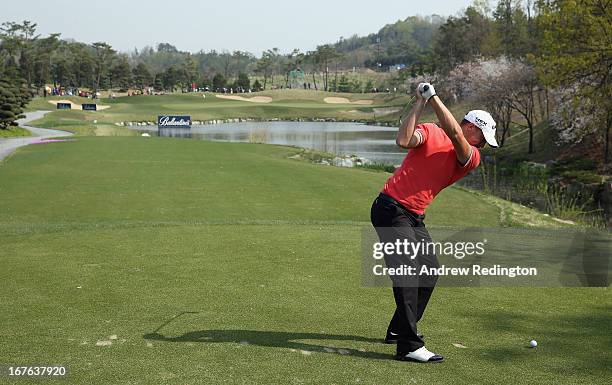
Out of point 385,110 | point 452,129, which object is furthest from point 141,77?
point 452,129

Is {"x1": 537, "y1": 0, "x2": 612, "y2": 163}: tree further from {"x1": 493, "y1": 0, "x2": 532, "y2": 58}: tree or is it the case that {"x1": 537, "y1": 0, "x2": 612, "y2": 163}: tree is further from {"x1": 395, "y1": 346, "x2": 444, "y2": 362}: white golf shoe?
{"x1": 493, "y1": 0, "x2": 532, "y2": 58}: tree

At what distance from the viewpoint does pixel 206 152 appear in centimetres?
4097

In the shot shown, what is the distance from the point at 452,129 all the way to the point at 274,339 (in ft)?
8.58

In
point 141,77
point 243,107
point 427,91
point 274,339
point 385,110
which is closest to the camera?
point 427,91

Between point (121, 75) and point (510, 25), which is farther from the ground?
point (510, 25)

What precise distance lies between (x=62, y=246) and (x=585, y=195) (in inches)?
1109

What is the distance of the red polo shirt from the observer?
20.4 feet

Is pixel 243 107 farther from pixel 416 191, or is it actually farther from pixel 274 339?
pixel 416 191

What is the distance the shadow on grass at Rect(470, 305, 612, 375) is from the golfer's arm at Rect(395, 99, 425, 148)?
2094mm

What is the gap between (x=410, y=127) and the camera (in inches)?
231

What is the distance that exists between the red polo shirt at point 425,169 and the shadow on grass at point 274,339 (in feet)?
4.75

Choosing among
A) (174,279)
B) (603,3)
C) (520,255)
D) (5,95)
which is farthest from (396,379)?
(5,95)

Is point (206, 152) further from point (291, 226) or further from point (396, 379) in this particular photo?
point (396, 379)

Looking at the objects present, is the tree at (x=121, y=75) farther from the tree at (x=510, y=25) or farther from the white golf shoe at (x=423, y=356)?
the white golf shoe at (x=423, y=356)
